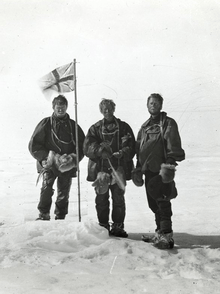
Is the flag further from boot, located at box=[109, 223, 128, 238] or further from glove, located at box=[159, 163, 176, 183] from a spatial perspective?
boot, located at box=[109, 223, 128, 238]

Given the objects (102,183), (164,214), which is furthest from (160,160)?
(102,183)

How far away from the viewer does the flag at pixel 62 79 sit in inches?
209

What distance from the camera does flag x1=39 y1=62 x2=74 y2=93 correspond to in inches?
209

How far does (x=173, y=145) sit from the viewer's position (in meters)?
4.71

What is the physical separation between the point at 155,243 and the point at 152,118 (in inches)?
57.9

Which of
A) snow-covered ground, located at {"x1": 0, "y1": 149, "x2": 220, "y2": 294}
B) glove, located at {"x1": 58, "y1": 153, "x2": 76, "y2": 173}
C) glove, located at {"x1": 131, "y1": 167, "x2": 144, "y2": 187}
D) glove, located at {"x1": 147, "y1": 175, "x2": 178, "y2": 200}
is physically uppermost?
glove, located at {"x1": 58, "y1": 153, "x2": 76, "y2": 173}

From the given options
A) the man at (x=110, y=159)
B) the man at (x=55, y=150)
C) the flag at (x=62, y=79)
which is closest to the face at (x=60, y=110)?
the man at (x=55, y=150)

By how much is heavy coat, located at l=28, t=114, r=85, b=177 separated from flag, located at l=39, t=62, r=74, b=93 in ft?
1.27

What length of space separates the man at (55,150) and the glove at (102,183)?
479 mm

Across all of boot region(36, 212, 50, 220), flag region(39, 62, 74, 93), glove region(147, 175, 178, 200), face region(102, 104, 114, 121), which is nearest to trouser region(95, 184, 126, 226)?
Answer: glove region(147, 175, 178, 200)

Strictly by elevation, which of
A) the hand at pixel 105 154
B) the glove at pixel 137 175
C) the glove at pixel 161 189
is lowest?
the glove at pixel 161 189

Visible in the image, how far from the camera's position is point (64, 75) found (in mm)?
5305

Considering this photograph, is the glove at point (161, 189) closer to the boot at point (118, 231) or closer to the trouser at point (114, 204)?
the trouser at point (114, 204)

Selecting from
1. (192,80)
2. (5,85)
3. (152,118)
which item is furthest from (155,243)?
(5,85)
